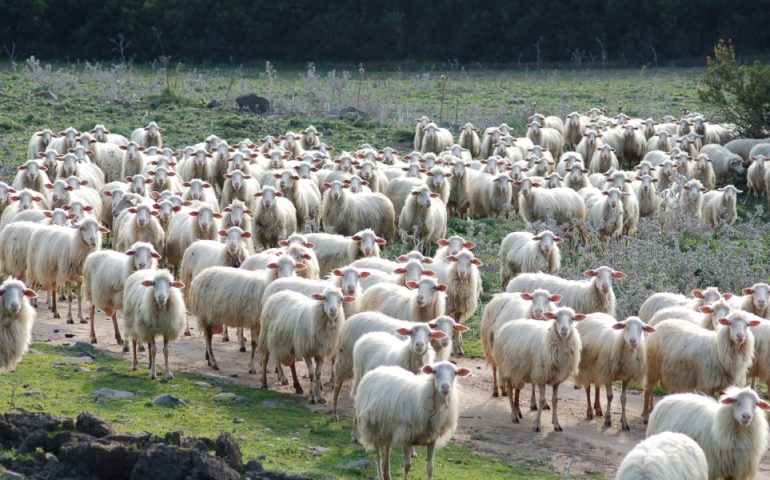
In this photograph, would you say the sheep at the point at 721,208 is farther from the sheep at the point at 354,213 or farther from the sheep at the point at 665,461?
the sheep at the point at 665,461

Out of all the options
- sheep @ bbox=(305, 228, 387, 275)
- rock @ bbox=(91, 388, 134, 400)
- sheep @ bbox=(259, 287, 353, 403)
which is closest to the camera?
rock @ bbox=(91, 388, 134, 400)

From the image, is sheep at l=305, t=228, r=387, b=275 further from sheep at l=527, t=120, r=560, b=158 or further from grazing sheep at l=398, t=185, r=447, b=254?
sheep at l=527, t=120, r=560, b=158

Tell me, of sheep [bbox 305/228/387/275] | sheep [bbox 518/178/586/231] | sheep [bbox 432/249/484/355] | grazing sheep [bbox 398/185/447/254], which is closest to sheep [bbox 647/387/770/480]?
sheep [bbox 432/249/484/355]

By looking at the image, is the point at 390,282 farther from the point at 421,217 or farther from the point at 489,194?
the point at 489,194

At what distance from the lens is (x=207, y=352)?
1498 cm

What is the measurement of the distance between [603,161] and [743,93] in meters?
5.43

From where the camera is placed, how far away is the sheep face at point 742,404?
10344mm

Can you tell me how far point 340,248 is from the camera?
17.6 m

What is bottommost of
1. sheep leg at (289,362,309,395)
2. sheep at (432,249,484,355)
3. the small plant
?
sheep leg at (289,362,309,395)

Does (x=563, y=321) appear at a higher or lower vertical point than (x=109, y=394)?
higher

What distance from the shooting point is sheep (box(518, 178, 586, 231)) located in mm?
21531

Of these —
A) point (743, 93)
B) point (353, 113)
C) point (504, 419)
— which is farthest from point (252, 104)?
point (504, 419)

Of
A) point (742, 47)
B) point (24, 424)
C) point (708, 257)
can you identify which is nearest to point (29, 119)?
point (708, 257)

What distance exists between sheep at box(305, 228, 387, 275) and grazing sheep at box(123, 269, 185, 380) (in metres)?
3.56
